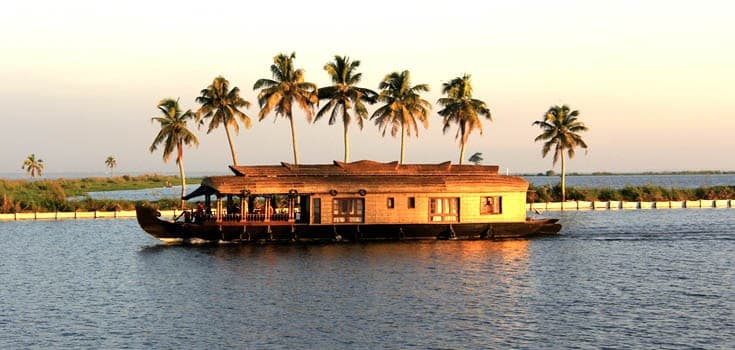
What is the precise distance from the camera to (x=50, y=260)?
44.2 meters

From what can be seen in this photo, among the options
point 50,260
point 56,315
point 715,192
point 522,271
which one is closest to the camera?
point 56,315

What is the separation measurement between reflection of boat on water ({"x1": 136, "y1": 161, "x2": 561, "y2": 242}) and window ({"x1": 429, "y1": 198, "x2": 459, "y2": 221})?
61 millimetres

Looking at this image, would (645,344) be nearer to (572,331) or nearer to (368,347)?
(572,331)

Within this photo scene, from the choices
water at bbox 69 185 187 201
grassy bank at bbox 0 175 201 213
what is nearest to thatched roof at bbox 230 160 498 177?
grassy bank at bbox 0 175 201 213

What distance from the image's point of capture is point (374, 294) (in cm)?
3281

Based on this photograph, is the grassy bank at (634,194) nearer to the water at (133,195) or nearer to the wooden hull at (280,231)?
the wooden hull at (280,231)

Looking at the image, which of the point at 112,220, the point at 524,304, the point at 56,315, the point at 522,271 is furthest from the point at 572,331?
the point at 112,220

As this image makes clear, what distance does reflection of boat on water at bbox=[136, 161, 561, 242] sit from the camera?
48375 millimetres

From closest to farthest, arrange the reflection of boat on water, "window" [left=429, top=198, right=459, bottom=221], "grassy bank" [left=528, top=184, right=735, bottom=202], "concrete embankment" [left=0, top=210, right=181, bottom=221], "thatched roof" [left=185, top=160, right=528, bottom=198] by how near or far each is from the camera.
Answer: "thatched roof" [left=185, top=160, right=528, bottom=198] → the reflection of boat on water → "window" [left=429, top=198, right=459, bottom=221] → "concrete embankment" [left=0, top=210, right=181, bottom=221] → "grassy bank" [left=528, top=184, right=735, bottom=202]

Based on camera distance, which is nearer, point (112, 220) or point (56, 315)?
point (56, 315)

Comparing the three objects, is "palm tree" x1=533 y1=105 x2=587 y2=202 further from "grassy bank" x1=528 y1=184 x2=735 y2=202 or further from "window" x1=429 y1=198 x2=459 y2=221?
"window" x1=429 y1=198 x2=459 y2=221

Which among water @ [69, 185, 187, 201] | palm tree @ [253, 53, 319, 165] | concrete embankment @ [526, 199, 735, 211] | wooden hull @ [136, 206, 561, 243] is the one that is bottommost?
wooden hull @ [136, 206, 561, 243]

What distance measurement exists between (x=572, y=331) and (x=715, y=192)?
68363mm

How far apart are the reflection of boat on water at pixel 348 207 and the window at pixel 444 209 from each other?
6cm
